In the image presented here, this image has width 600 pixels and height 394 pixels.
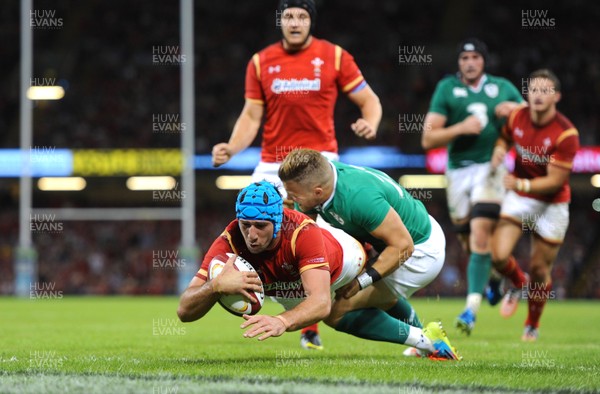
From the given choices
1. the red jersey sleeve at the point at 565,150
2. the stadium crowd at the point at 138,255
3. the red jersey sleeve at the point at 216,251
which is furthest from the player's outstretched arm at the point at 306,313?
the stadium crowd at the point at 138,255

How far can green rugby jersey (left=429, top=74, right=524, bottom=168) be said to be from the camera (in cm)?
884

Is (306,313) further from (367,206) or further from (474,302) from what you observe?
(474,302)

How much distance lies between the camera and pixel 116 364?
17.0 feet

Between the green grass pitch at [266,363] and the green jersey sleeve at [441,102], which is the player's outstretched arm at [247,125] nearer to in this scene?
the green grass pitch at [266,363]

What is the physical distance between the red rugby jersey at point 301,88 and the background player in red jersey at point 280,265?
1781mm

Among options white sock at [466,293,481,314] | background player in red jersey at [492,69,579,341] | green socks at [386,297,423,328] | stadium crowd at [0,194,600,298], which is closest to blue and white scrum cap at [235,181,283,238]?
green socks at [386,297,423,328]

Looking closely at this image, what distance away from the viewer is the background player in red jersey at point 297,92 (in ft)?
23.4

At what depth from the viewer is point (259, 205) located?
4.73m

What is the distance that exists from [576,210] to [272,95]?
20285mm

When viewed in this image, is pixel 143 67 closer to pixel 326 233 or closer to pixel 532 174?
pixel 532 174

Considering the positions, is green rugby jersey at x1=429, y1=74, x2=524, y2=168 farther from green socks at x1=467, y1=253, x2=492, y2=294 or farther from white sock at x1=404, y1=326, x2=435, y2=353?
white sock at x1=404, y1=326, x2=435, y2=353

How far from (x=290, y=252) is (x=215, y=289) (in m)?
0.46

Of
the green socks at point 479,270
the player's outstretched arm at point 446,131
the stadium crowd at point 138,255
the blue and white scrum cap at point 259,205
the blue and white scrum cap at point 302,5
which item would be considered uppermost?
the blue and white scrum cap at point 302,5

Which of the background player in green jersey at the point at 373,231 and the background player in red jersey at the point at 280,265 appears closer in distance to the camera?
the background player in red jersey at the point at 280,265
